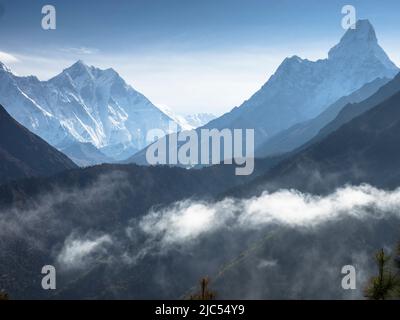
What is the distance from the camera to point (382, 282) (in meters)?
36.9

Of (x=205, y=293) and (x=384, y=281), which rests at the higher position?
(x=384, y=281)

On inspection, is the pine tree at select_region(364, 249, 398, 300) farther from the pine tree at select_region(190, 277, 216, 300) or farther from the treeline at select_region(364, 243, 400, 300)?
the pine tree at select_region(190, 277, 216, 300)

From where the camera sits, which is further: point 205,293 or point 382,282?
point 382,282

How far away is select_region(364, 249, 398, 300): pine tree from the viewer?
120 feet

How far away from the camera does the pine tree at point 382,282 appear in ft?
120

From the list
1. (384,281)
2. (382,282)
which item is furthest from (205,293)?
(384,281)

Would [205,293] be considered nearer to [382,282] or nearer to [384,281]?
[382,282]

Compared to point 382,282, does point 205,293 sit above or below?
below

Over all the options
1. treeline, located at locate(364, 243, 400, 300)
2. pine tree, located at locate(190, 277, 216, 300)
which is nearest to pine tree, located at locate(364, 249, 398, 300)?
treeline, located at locate(364, 243, 400, 300)

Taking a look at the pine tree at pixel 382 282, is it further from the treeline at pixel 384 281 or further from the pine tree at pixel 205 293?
the pine tree at pixel 205 293

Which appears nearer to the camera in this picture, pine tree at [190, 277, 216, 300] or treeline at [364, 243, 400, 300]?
pine tree at [190, 277, 216, 300]
